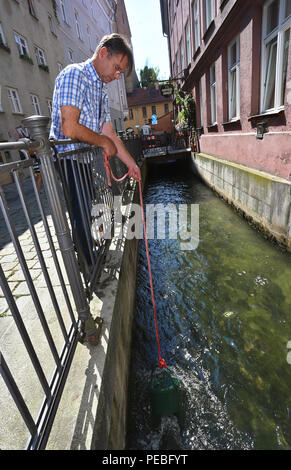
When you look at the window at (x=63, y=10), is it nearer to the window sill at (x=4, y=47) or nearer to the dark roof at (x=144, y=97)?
the window sill at (x=4, y=47)

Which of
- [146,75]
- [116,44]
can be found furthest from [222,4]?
[146,75]

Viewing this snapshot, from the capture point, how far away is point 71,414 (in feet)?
4.17

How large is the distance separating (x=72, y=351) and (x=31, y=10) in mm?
18228

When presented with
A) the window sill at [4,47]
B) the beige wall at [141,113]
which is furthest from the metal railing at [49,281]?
the beige wall at [141,113]

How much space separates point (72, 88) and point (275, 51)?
17.7 feet

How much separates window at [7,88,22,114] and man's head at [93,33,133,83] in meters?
12.1

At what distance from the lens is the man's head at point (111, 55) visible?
2021 mm

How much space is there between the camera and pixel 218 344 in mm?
2670

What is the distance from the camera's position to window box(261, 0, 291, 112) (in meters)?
4.59

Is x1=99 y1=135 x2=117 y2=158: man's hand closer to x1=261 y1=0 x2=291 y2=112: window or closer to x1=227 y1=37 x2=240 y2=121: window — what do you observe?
x1=261 y1=0 x2=291 y2=112: window

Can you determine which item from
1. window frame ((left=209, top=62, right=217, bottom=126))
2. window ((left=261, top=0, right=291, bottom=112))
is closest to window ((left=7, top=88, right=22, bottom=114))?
window frame ((left=209, top=62, right=217, bottom=126))
